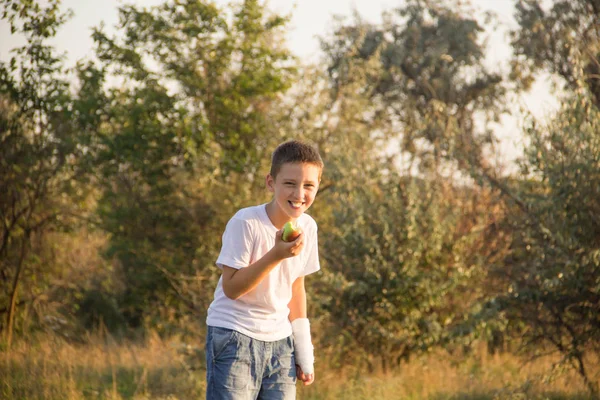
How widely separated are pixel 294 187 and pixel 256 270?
0.43m

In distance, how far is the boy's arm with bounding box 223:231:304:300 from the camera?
3141 millimetres

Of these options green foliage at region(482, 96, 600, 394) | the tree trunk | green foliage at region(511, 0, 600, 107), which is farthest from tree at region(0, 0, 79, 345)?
green foliage at region(511, 0, 600, 107)

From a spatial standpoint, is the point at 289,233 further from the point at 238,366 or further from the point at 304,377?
the point at 304,377

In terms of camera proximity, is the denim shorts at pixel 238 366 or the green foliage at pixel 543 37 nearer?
the denim shorts at pixel 238 366

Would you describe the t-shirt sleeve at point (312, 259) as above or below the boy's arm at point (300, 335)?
above

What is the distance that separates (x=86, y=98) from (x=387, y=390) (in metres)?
6.73

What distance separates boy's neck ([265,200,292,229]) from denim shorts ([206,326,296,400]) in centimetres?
51

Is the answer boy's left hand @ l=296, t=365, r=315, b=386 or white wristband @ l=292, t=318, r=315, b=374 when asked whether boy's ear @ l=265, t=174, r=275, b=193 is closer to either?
→ white wristband @ l=292, t=318, r=315, b=374

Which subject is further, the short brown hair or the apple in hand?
the short brown hair

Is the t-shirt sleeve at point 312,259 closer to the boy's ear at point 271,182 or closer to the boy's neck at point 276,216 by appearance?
the boy's neck at point 276,216

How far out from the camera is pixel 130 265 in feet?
45.3

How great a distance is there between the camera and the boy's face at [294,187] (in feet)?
11.2

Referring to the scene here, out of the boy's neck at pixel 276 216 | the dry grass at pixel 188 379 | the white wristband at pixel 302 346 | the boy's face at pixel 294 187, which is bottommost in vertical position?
the dry grass at pixel 188 379

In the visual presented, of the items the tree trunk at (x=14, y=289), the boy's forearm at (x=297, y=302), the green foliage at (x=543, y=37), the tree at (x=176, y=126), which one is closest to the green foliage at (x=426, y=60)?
the green foliage at (x=543, y=37)
